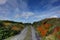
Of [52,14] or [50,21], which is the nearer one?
[52,14]

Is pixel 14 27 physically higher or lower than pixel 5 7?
lower

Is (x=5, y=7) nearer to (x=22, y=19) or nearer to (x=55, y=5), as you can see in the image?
(x=22, y=19)

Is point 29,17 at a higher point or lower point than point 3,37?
higher

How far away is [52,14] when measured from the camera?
33.1 feet

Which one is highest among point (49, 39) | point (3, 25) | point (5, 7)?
point (5, 7)

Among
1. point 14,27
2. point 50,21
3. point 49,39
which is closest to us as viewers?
point 49,39

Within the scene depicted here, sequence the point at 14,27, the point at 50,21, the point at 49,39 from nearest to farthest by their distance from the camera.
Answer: the point at 49,39
the point at 14,27
the point at 50,21

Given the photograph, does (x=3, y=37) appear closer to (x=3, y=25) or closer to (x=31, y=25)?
(x=3, y=25)

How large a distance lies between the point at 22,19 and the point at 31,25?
2.13ft

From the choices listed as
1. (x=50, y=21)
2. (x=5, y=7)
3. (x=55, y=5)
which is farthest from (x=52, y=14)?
(x=5, y=7)

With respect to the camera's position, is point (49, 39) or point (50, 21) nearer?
point (49, 39)

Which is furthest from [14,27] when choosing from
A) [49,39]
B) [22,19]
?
[49,39]

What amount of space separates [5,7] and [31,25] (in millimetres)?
1343

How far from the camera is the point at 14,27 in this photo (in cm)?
1025
